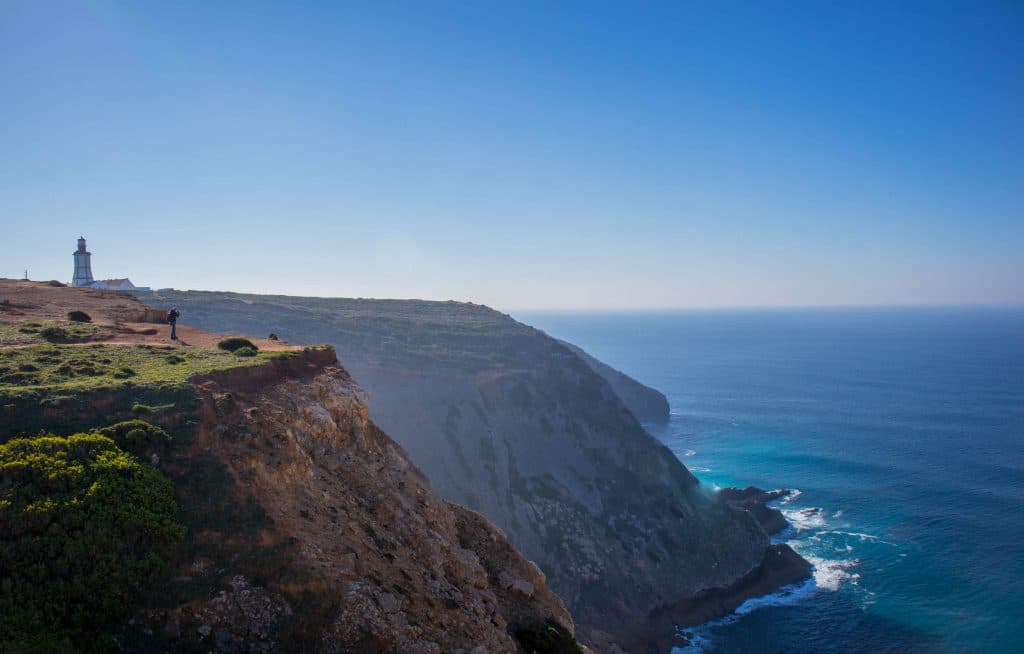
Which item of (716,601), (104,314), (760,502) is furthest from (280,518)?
(760,502)

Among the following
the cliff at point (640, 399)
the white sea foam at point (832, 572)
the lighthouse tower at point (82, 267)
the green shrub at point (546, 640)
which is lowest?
the white sea foam at point (832, 572)

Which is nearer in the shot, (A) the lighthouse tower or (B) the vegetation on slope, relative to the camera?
(B) the vegetation on slope

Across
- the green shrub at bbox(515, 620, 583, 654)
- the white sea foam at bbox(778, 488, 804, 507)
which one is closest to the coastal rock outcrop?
the white sea foam at bbox(778, 488, 804, 507)

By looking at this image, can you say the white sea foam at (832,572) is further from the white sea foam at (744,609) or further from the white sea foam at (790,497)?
the white sea foam at (790,497)

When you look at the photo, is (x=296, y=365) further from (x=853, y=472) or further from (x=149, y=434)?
(x=853, y=472)

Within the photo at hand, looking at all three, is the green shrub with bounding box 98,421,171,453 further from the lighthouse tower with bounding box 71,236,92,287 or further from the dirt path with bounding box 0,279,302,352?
the lighthouse tower with bounding box 71,236,92,287

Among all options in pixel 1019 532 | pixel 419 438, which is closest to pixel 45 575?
pixel 419 438

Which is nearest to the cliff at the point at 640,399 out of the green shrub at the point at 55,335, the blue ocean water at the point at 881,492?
the blue ocean water at the point at 881,492
